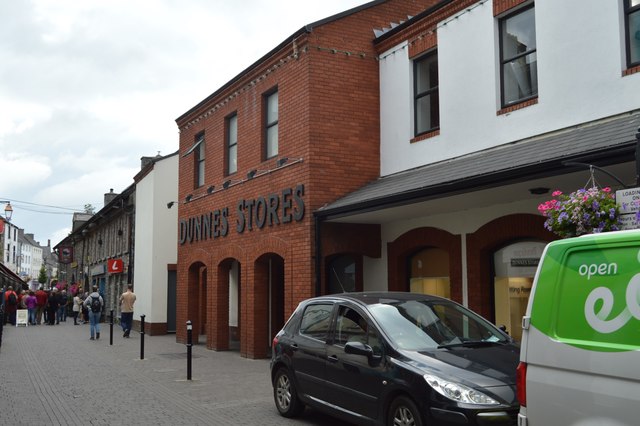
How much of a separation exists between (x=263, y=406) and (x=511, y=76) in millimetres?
6574

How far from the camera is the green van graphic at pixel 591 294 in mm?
4027

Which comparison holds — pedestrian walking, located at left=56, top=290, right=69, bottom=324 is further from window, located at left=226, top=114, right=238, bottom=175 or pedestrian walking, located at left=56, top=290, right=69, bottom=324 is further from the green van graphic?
the green van graphic

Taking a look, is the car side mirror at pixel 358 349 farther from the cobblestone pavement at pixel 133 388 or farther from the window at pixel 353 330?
the cobblestone pavement at pixel 133 388

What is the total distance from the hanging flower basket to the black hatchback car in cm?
142

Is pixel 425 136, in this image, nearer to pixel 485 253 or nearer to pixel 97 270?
pixel 485 253

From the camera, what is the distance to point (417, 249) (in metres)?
13.0

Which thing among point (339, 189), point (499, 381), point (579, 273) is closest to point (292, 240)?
point (339, 189)

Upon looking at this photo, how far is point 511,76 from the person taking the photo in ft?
36.4

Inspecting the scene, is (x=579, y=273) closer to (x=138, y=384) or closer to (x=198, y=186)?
(x=138, y=384)

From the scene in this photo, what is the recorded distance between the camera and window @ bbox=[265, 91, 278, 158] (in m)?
15.6

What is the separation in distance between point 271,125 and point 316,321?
26.9 feet

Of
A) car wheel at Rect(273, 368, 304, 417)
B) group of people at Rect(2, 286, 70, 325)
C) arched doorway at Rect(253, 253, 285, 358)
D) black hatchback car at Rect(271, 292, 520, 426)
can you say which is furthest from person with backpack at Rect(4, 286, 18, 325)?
black hatchback car at Rect(271, 292, 520, 426)

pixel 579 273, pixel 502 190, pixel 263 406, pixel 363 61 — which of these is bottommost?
pixel 263 406

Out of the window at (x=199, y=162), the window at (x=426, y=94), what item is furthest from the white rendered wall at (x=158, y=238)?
the window at (x=426, y=94)
